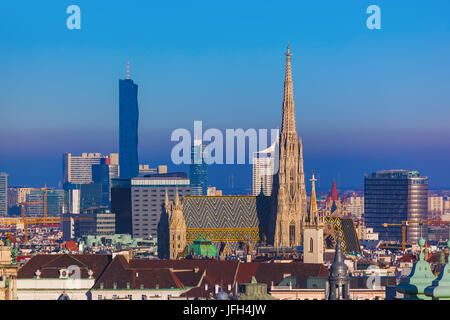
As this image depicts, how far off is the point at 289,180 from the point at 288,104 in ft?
27.3

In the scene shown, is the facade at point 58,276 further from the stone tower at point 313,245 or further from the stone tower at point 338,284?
the stone tower at point 338,284

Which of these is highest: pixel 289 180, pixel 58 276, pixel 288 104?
pixel 288 104

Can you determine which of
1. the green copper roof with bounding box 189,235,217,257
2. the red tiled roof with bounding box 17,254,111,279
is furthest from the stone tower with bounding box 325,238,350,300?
the green copper roof with bounding box 189,235,217,257

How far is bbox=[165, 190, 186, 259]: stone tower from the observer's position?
16588cm

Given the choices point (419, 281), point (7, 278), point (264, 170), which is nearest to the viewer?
point (419, 281)

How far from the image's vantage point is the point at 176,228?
16900cm

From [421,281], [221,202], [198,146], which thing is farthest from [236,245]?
[421,281]

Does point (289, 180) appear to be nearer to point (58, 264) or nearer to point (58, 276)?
point (58, 264)

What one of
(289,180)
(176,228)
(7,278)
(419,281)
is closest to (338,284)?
(419,281)

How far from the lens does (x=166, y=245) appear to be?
16762 cm

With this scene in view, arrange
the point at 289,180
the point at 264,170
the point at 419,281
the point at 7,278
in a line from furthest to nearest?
the point at 264,170, the point at 289,180, the point at 7,278, the point at 419,281

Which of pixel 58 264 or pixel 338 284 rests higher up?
pixel 338 284

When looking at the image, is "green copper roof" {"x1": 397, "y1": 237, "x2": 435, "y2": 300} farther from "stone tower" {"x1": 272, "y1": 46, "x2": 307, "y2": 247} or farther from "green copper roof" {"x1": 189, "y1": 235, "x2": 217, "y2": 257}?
"stone tower" {"x1": 272, "y1": 46, "x2": 307, "y2": 247}

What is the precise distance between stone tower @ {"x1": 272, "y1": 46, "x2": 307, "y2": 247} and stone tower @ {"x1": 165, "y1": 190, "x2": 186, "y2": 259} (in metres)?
10.2
